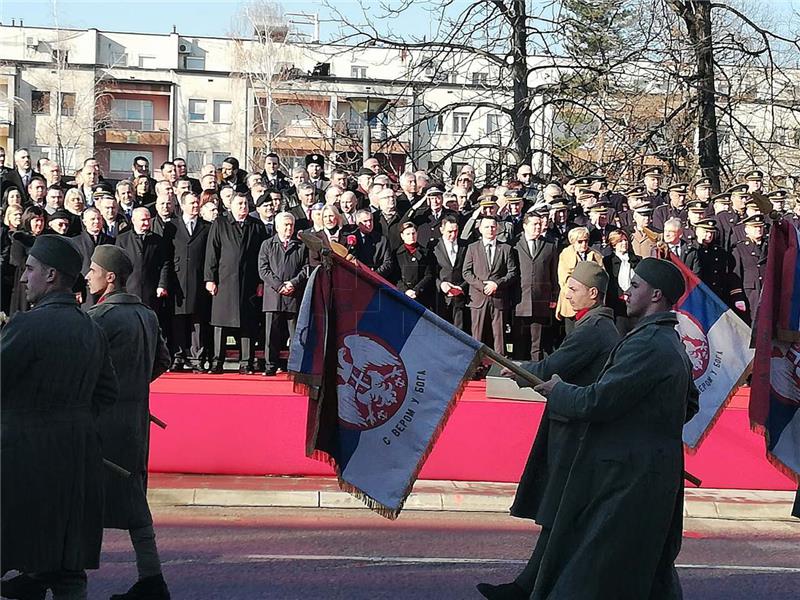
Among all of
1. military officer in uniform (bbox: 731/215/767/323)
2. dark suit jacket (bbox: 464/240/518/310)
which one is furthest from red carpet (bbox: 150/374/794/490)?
military officer in uniform (bbox: 731/215/767/323)

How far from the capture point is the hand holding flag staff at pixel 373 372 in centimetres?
725

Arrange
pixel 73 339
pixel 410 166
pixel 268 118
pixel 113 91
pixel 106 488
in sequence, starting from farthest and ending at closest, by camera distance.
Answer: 1. pixel 113 91
2. pixel 268 118
3. pixel 410 166
4. pixel 106 488
5. pixel 73 339

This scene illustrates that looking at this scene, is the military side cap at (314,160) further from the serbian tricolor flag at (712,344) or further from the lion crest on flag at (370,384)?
the lion crest on flag at (370,384)

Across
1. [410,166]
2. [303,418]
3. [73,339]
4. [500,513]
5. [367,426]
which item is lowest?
[500,513]

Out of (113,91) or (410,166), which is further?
(113,91)

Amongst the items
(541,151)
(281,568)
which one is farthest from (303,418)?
(541,151)

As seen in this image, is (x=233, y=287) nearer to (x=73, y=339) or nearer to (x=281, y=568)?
(x=281, y=568)

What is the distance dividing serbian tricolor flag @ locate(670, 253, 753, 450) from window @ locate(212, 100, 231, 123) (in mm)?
51082

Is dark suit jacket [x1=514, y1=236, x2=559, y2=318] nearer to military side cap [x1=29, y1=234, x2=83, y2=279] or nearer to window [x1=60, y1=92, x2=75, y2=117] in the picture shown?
military side cap [x1=29, y1=234, x2=83, y2=279]

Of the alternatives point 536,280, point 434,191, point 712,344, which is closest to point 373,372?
point 712,344

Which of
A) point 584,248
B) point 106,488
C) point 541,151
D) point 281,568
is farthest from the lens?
point 541,151

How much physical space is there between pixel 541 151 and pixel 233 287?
8466 millimetres

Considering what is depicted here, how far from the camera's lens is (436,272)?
13.3m

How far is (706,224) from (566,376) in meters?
7.33
